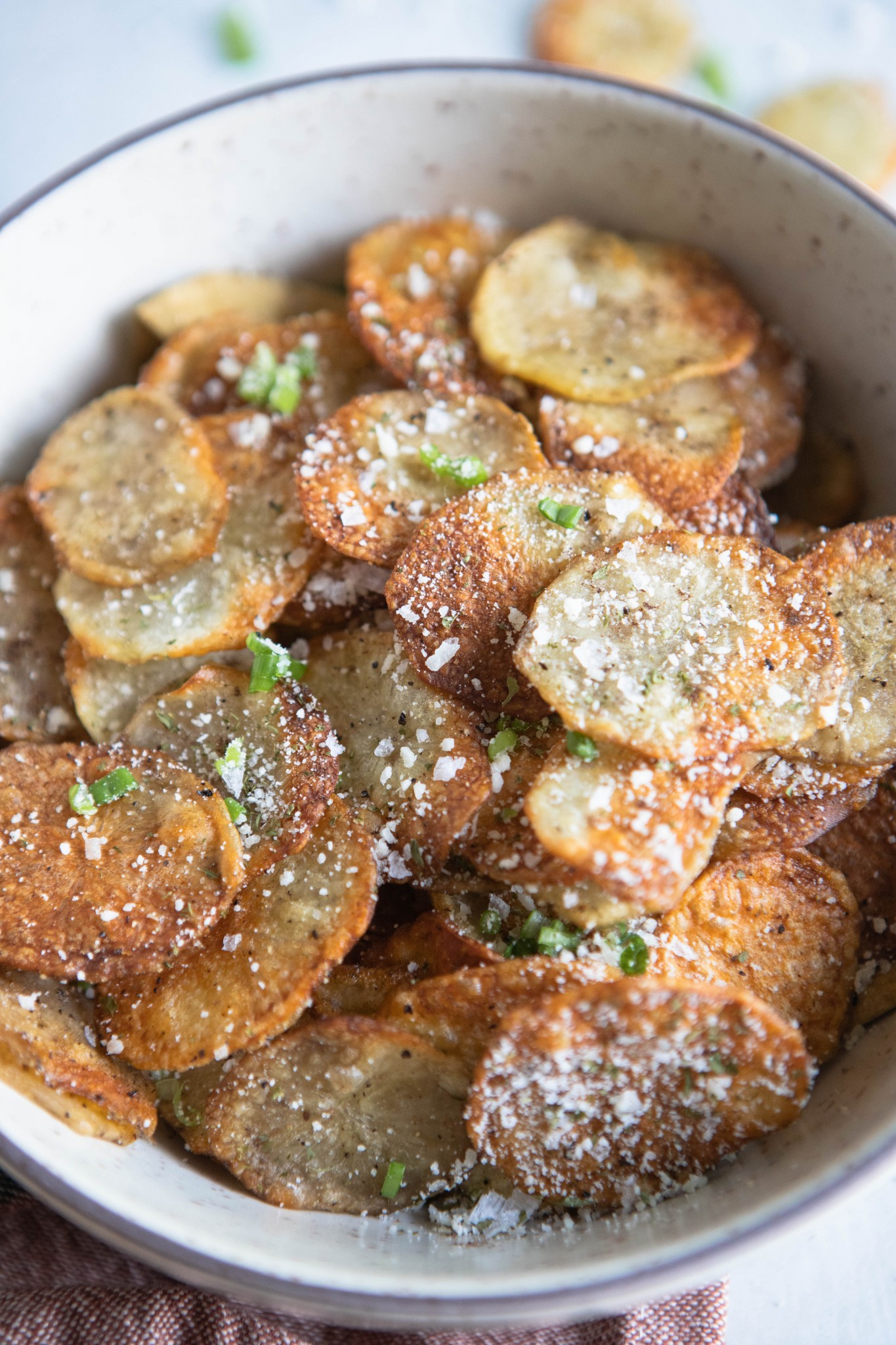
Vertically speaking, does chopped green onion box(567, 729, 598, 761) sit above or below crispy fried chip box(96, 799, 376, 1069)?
above

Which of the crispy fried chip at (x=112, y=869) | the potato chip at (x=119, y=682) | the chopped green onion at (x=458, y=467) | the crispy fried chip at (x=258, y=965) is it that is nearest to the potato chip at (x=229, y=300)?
the chopped green onion at (x=458, y=467)

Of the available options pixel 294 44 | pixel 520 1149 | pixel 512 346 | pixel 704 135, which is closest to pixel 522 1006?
pixel 520 1149

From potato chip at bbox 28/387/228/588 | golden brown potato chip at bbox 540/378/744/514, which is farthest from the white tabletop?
golden brown potato chip at bbox 540/378/744/514

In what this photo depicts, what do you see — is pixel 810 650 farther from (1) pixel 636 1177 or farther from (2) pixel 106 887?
(2) pixel 106 887

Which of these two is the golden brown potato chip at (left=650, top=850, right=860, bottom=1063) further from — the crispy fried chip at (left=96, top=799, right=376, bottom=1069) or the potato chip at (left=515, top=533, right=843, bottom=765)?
the crispy fried chip at (left=96, top=799, right=376, bottom=1069)

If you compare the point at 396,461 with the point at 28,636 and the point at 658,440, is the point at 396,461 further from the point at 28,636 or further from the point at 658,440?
the point at 28,636

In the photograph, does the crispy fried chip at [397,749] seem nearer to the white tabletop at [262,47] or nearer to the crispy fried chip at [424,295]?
the crispy fried chip at [424,295]

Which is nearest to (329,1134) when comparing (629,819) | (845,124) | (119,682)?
(629,819)
